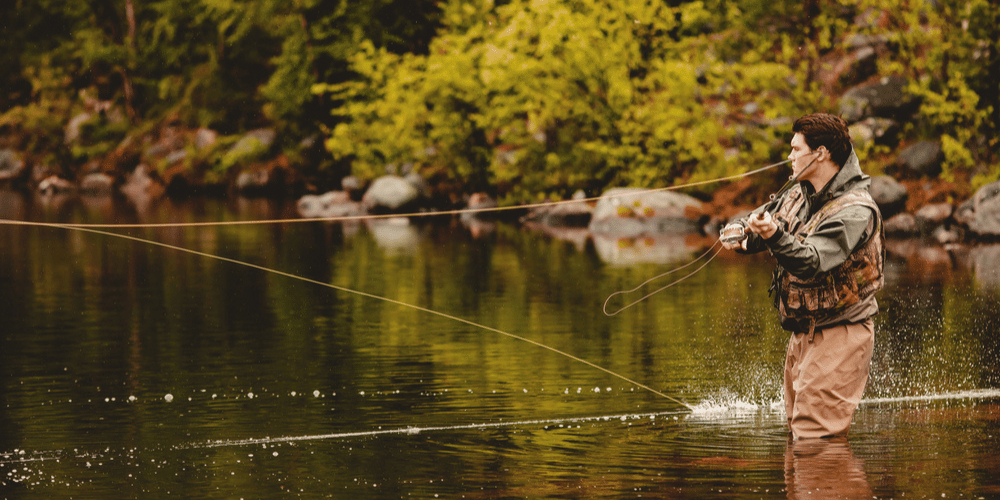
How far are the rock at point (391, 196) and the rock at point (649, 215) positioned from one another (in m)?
5.49

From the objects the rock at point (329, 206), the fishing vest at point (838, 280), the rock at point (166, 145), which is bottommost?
the fishing vest at point (838, 280)

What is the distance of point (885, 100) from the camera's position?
2484 centimetres

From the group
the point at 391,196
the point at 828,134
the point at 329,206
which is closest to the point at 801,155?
the point at 828,134

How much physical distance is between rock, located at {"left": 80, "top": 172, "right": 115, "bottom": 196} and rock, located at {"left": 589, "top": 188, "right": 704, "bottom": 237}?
66.3ft

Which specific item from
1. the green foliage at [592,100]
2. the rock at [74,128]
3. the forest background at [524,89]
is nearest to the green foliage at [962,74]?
the forest background at [524,89]

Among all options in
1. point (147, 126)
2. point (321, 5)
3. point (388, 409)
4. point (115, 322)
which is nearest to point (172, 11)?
point (147, 126)

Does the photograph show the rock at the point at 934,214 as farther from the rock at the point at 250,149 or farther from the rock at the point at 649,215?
the rock at the point at 250,149

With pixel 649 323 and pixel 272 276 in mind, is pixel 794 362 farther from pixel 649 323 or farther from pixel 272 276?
pixel 272 276

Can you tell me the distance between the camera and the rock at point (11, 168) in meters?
43.9

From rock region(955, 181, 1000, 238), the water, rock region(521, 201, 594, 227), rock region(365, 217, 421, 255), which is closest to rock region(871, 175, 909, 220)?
rock region(955, 181, 1000, 238)

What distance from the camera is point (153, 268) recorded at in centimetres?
1739

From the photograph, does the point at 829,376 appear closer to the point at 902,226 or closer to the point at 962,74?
the point at 902,226

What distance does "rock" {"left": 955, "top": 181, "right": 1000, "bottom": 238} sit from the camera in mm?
19219

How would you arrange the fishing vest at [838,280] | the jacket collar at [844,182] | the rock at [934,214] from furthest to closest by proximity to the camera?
the rock at [934,214]
the jacket collar at [844,182]
the fishing vest at [838,280]
